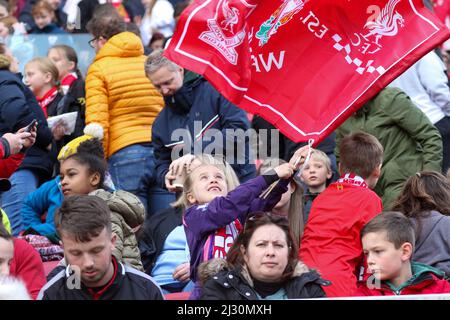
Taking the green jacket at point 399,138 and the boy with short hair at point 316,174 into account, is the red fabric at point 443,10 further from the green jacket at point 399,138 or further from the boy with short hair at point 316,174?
the boy with short hair at point 316,174

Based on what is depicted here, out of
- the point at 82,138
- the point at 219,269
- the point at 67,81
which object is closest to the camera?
the point at 219,269

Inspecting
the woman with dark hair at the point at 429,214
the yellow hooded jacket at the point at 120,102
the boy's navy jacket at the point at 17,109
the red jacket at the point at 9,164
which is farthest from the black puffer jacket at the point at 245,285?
the yellow hooded jacket at the point at 120,102

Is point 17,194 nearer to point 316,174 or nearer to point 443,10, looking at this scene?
point 316,174

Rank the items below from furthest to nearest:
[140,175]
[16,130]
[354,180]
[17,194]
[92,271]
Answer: [140,175] < [17,194] < [16,130] < [354,180] < [92,271]

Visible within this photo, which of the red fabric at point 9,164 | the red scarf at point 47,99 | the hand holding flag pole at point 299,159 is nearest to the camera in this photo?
the hand holding flag pole at point 299,159

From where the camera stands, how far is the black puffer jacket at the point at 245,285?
631 centimetres

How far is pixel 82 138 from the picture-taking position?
9312 millimetres

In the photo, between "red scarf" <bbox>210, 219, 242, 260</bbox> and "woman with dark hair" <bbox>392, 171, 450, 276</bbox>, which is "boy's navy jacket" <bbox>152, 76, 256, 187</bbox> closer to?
"red scarf" <bbox>210, 219, 242, 260</bbox>

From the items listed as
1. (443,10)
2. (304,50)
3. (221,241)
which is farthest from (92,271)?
(443,10)

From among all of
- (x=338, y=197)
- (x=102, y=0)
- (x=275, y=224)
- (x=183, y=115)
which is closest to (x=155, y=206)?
(x=183, y=115)

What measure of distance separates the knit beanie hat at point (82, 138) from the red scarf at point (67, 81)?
1.72m

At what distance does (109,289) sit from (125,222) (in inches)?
65.6

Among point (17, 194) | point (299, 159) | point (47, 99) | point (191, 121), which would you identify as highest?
point (299, 159)

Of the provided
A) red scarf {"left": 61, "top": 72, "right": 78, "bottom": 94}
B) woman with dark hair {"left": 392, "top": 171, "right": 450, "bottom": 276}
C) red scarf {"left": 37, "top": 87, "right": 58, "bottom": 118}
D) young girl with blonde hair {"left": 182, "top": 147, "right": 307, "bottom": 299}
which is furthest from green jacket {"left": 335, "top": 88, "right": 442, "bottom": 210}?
red scarf {"left": 61, "top": 72, "right": 78, "bottom": 94}
